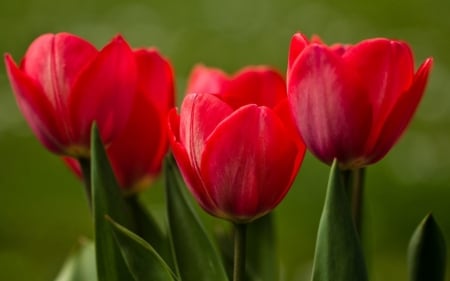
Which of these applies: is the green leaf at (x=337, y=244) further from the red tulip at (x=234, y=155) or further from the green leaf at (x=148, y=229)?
the green leaf at (x=148, y=229)

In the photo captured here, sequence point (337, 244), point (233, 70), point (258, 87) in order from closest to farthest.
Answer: point (337, 244) → point (258, 87) → point (233, 70)

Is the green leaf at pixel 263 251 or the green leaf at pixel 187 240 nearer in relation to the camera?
the green leaf at pixel 187 240

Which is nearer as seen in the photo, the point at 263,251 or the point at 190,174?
the point at 190,174

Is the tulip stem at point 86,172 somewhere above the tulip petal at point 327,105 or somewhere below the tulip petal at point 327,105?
below

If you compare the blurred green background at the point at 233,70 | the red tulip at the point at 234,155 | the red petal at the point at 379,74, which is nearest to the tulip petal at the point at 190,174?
the red tulip at the point at 234,155

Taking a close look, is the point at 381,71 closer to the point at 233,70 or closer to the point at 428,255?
the point at 428,255

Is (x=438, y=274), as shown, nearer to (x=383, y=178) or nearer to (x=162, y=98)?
(x=162, y=98)

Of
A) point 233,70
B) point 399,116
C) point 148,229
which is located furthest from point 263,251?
point 233,70
